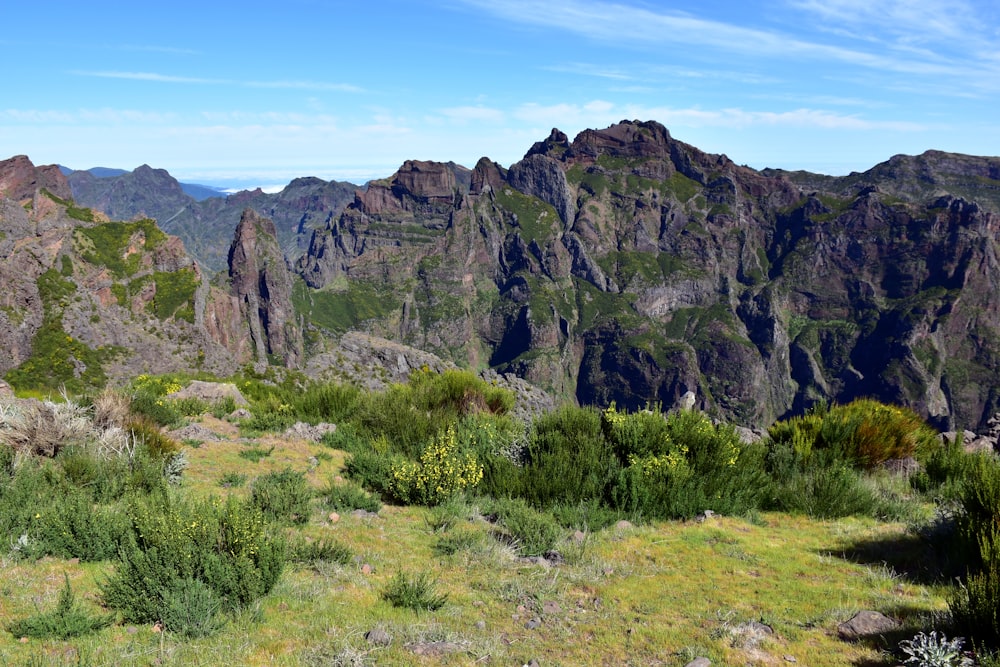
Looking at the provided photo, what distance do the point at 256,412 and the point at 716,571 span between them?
1302cm

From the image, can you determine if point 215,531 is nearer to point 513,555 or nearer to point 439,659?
point 439,659

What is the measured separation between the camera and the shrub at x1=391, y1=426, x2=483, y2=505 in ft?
33.6

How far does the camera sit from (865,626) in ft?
18.8

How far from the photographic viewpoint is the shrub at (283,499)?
27.8ft

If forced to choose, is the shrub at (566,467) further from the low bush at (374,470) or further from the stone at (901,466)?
the stone at (901,466)

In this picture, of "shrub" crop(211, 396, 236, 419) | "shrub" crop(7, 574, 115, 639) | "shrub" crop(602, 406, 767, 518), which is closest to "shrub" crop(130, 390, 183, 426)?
"shrub" crop(211, 396, 236, 419)

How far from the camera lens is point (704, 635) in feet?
18.6

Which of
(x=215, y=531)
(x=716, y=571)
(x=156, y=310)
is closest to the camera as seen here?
(x=215, y=531)

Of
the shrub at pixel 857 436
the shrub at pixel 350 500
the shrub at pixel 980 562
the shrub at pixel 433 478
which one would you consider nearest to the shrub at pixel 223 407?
the shrub at pixel 350 500

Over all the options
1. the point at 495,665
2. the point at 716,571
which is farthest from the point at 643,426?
the point at 495,665

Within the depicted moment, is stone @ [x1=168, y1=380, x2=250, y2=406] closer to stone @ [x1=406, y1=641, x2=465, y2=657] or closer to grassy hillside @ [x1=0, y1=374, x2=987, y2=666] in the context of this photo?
grassy hillside @ [x1=0, y1=374, x2=987, y2=666]

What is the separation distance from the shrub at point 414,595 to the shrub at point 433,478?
3660 mm

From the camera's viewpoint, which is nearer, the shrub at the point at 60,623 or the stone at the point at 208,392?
the shrub at the point at 60,623

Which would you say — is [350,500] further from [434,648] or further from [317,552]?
[434,648]
